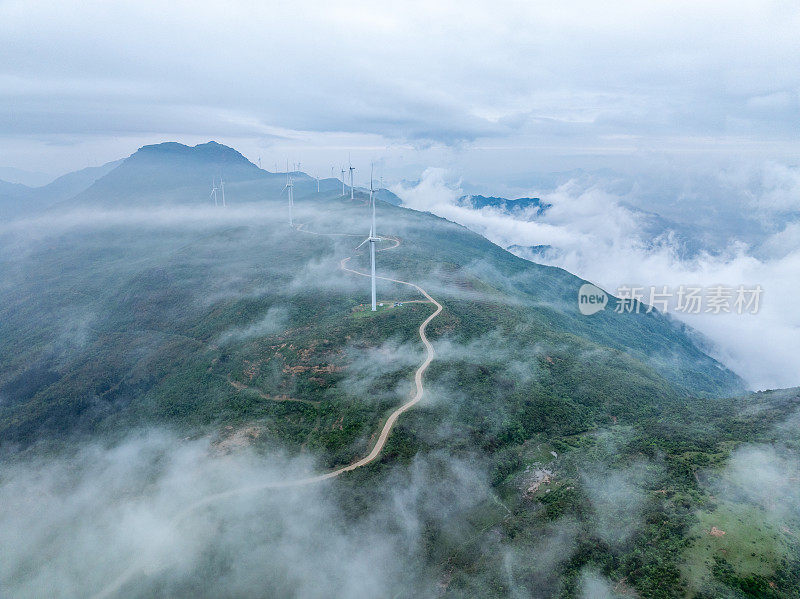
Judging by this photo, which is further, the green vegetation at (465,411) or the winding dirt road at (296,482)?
the winding dirt road at (296,482)

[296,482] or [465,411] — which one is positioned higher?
[465,411]

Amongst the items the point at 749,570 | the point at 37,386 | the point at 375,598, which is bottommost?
the point at 37,386

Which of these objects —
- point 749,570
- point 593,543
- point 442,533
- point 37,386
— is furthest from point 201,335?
point 749,570

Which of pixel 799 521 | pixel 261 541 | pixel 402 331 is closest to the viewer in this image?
pixel 799 521

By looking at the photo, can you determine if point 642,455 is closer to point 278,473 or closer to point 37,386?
point 278,473

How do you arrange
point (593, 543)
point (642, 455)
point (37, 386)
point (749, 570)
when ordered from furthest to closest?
point (37, 386), point (642, 455), point (593, 543), point (749, 570)

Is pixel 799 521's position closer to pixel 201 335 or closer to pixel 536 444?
pixel 536 444

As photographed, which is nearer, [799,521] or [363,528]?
[799,521]

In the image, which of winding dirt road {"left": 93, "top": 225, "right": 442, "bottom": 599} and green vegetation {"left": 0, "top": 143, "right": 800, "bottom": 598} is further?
winding dirt road {"left": 93, "top": 225, "right": 442, "bottom": 599}

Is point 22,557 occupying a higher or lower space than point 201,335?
lower

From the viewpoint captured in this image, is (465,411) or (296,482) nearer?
(296,482)
